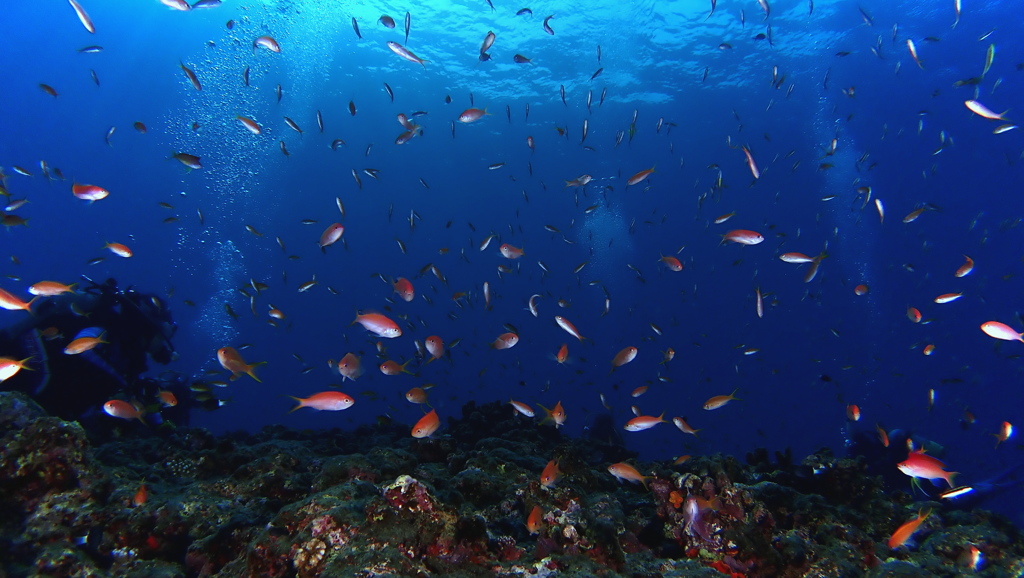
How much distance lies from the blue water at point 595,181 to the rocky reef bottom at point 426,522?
22.2ft

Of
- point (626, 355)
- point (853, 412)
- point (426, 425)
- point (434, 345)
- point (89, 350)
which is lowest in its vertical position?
point (853, 412)

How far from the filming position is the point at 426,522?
307 centimetres

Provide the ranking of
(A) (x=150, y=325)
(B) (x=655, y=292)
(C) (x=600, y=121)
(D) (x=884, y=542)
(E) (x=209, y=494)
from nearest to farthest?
(E) (x=209, y=494), (D) (x=884, y=542), (A) (x=150, y=325), (C) (x=600, y=121), (B) (x=655, y=292)

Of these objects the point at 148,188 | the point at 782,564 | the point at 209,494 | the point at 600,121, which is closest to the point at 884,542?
the point at 782,564

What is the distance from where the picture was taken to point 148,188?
52281 mm

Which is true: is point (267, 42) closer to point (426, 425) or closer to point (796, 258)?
point (426, 425)

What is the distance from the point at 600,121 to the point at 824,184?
944 inches

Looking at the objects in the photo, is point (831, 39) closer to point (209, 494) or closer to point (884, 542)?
point (884, 542)

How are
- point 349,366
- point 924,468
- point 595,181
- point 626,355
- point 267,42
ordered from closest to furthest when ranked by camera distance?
point 924,468 → point 349,366 → point 626,355 → point 267,42 → point 595,181

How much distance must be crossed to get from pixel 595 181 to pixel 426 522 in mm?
42754

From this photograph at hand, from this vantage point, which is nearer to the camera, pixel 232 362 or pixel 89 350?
pixel 232 362

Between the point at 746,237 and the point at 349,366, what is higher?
the point at 746,237

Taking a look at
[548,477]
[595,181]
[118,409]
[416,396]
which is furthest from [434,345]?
[595,181]

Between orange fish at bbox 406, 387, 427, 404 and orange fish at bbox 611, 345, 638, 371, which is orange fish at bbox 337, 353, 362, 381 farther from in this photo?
orange fish at bbox 611, 345, 638, 371
